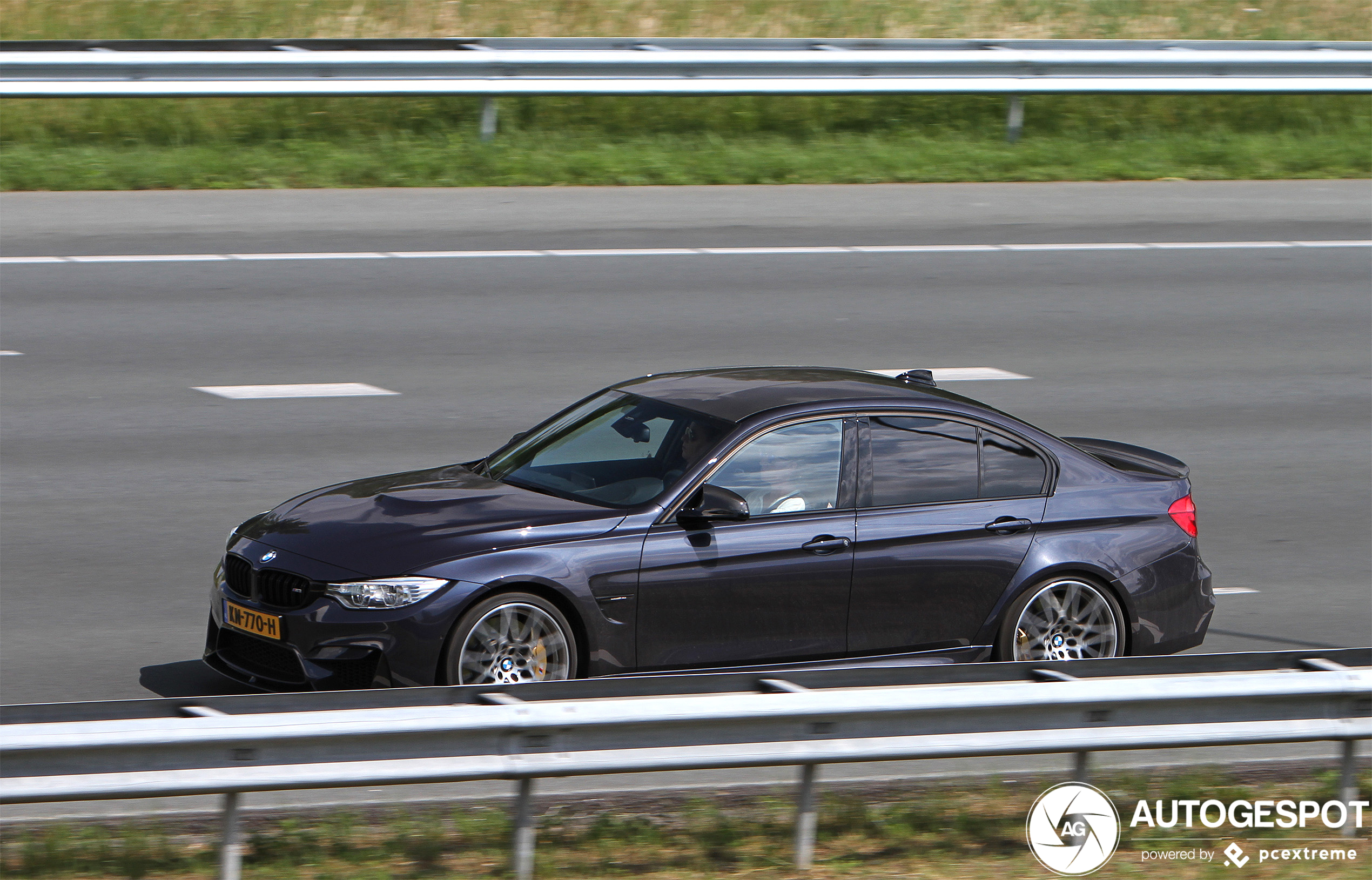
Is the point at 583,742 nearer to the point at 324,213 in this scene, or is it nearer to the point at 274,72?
the point at 324,213

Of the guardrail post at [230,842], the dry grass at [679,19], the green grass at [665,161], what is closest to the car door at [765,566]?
the guardrail post at [230,842]

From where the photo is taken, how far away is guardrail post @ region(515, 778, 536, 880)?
19.9ft

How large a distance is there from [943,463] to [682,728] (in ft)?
8.80

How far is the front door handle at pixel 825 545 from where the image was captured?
805 cm

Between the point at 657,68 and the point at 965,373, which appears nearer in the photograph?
the point at 965,373

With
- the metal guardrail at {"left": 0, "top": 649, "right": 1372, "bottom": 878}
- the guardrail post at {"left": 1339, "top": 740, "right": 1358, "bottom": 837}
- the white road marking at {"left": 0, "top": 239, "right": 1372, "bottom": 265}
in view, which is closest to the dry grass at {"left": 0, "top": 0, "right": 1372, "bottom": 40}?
the white road marking at {"left": 0, "top": 239, "right": 1372, "bottom": 265}

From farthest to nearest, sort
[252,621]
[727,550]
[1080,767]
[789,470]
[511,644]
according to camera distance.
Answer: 1. [789,470]
2. [727,550]
3. [252,621]
4. [511,644]
5. [1080,767]

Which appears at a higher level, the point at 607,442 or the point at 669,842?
the point at 607,442

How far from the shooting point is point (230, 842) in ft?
19.1

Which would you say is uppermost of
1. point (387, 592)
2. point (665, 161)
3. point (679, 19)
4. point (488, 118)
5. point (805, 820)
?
point (679, 19)

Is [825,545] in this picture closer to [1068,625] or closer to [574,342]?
[1068,625]

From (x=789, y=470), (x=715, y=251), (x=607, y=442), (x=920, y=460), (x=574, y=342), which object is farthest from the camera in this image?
(x=715, y=251)

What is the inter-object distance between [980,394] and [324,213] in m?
6.92

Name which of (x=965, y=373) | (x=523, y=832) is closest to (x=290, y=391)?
(x=965, y=373)
